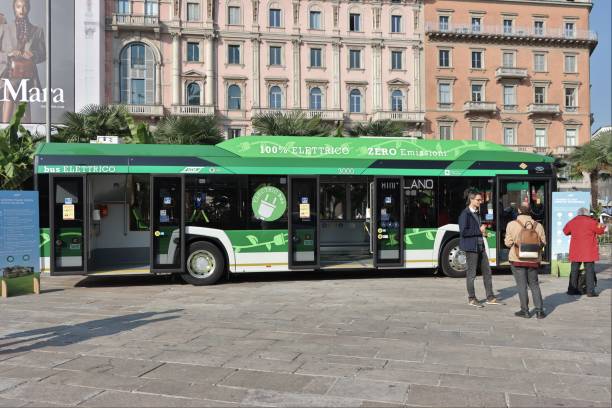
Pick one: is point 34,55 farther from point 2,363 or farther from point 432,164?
point 2,363

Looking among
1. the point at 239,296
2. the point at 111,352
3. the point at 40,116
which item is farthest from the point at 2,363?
the point at 40,116

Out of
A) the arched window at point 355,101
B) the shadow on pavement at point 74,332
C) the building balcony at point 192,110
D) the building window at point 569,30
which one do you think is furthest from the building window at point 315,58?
the shadow on pavement at point 74,332

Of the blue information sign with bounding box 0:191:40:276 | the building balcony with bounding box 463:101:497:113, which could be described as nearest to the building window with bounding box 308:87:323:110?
the building balcony with bounding box 463:101:497:113

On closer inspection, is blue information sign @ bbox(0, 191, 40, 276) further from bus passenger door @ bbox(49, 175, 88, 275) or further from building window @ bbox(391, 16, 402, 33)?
building window @ bbox(391, 16, 402, 33)

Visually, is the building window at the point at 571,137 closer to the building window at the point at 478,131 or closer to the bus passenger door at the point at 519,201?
the building window at the point at 478,131

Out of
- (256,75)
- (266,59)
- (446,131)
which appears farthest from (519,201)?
(446,131)

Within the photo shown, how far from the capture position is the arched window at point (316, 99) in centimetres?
5131

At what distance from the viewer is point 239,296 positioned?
10438mm

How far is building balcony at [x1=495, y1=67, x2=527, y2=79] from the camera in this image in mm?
53781

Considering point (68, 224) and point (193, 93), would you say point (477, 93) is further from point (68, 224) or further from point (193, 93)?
point (68, 224)

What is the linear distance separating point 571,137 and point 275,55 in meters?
31.1

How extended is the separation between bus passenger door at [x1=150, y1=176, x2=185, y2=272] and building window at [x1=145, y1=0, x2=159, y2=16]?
137ft

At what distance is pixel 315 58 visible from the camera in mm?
51406

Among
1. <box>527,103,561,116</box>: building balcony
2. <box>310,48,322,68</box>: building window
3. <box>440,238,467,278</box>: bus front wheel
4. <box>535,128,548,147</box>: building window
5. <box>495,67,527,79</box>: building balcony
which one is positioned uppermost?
<box>310,48,322,68</box>: building window
